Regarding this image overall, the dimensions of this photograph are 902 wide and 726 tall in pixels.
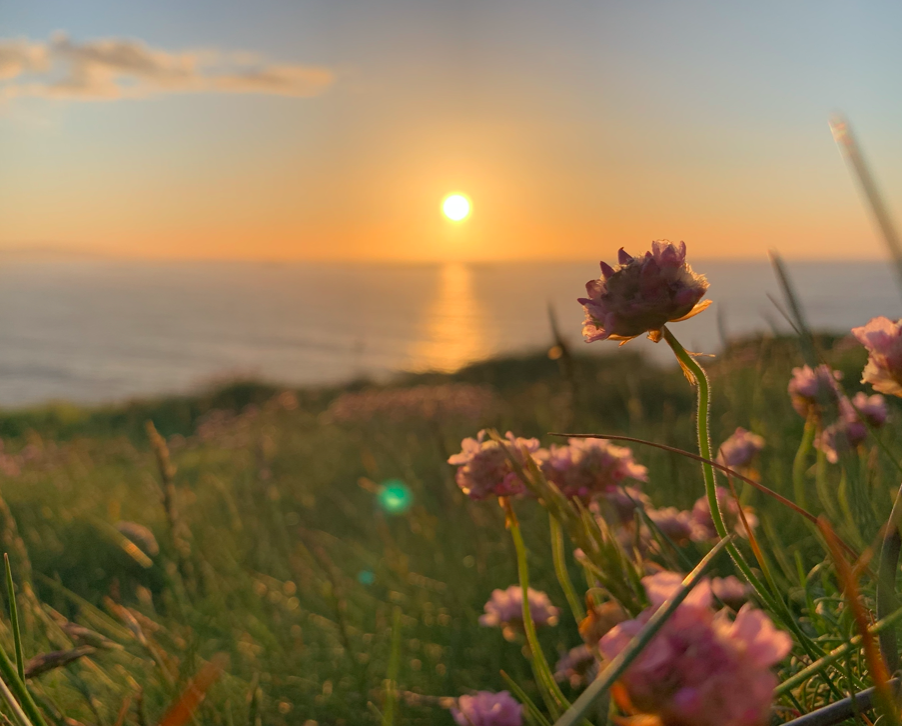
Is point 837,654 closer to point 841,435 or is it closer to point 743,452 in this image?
point 841,435

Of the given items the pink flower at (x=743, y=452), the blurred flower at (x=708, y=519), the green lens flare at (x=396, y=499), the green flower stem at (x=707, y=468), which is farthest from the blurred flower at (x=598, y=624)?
the green lens flare at (x=396, y=499)

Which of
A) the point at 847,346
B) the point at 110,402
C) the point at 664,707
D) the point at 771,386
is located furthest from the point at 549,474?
the point at 110,402

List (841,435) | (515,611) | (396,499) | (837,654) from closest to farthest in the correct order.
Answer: (837,654) → (841,435) → (515,611) → (396,499)

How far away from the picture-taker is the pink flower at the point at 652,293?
0.83 m

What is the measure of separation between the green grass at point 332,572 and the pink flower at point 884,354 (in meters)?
0.35

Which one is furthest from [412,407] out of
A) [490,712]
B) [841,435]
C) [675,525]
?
[841,435]

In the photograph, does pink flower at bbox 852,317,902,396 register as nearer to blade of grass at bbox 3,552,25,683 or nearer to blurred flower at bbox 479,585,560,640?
blurred flower at bbox 479,585,560,640

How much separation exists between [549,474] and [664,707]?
769mm

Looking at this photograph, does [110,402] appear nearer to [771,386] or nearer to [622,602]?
[771,386]

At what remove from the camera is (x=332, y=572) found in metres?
1.90

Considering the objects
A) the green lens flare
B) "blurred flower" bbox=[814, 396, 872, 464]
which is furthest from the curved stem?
the green lens flare

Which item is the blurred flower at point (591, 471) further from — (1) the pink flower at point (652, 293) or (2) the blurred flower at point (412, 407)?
(2) the blurred flower at point (412, 407)

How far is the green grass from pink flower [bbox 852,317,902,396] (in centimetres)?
35

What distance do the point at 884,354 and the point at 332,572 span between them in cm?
148
